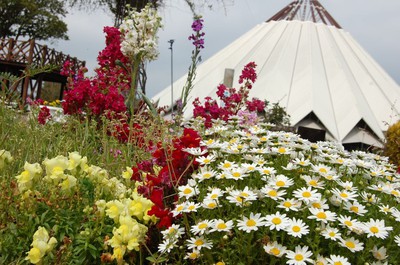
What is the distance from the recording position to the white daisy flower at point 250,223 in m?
1.52

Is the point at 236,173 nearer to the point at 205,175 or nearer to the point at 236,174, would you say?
the point at 236,174

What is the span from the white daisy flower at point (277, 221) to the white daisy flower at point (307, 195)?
0.10 metres

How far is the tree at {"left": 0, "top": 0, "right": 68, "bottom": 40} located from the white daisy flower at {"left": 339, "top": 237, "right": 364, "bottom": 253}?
2436 cm

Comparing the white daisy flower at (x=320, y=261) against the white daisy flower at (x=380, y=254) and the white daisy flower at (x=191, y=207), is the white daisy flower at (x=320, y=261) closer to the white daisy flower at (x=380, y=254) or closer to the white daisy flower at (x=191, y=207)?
the white daisy flower at (x=380, y=254)

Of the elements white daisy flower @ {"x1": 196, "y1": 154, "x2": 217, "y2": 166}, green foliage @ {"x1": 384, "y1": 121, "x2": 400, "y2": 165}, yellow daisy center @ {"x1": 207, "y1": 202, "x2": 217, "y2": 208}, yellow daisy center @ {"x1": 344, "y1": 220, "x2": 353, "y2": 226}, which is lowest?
green foliage @ {"x1": 384, "y1": 121, "x2": 400, "y2": 165}

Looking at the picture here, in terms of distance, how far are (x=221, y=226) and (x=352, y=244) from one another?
40cm

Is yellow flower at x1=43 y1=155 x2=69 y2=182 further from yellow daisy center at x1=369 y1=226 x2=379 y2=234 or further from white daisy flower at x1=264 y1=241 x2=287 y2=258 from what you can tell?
yellow daisy center at x1=369 y1=226 x2=379 y2=234

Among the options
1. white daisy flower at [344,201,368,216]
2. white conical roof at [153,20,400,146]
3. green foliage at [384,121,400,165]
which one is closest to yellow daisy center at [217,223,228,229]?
white daisy flower at [344,201,368,216]

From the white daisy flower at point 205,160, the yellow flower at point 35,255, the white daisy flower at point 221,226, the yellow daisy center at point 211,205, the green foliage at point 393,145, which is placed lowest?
the green foliage at point 393,145

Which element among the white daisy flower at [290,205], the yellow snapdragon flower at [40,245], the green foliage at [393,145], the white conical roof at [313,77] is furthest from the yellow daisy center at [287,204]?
the white conical roof at [313,77]

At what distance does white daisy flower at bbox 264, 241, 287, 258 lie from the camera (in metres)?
1.49

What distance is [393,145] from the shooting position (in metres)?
6.47

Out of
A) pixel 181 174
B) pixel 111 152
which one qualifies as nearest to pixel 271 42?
pixel 111 152

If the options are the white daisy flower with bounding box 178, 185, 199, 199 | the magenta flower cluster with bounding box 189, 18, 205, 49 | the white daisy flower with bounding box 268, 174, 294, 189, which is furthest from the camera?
the magenta flower cluster with bounding box 189, 18, 205, 49
